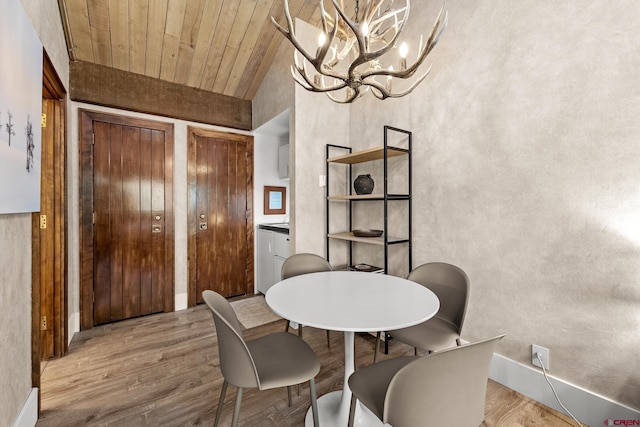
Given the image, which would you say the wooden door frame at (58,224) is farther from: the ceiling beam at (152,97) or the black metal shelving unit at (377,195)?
the black metal shelving unit at (377,195)

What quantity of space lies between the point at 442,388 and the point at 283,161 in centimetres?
339

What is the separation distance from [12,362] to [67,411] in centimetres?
62

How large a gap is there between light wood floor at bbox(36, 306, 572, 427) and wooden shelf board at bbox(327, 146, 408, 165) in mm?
1711

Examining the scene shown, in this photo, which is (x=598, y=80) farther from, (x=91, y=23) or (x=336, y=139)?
(x=91, y=23)

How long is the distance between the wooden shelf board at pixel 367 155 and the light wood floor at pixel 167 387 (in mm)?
1711

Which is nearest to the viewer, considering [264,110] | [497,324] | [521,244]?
[521,244]

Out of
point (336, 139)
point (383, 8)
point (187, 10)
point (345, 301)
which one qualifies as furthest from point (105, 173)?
point (383, 8)

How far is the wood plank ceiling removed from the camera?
2.49 metres

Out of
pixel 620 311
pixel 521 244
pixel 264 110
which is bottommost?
pixel 620 311

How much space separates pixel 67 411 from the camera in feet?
5.50

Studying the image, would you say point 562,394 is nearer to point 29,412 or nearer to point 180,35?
point 29,412

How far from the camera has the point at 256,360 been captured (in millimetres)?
1369

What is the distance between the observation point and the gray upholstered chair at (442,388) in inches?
35.0

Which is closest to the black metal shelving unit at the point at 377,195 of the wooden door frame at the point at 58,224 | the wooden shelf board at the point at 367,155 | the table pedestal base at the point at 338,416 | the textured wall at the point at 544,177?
the wooden shelf board at the point at 367,155
